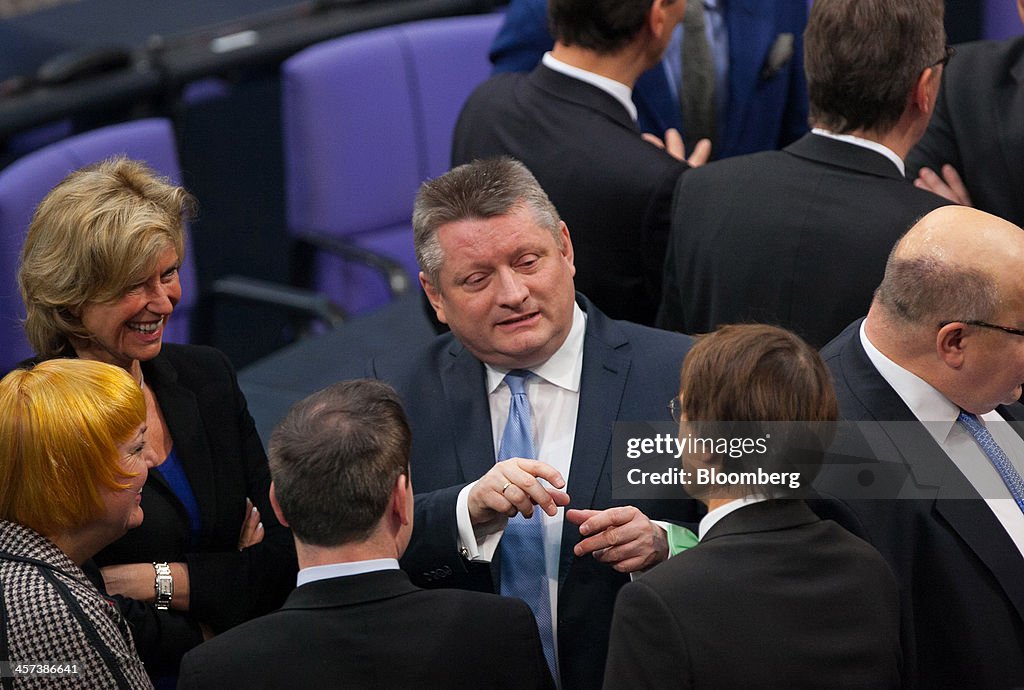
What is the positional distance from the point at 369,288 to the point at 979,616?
2.97 metres

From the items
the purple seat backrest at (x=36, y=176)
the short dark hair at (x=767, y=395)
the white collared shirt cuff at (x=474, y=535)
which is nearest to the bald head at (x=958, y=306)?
the short dark hair at (x=767, y=395)

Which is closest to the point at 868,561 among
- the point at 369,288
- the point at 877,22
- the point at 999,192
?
the point at 877,22

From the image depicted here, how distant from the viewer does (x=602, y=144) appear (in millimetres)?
2906

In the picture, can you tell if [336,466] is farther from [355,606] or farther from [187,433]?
[187,433]

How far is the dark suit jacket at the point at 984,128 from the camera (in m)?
2.90

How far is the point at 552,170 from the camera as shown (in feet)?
9.61

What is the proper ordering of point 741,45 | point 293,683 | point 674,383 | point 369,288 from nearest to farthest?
point 293,683, point 674,383, point 741,45, point 369,288

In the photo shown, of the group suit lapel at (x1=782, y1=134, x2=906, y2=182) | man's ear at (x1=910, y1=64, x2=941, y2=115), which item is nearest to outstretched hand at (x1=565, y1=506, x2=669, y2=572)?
suit lapel at (x1=782, y1=134, x2=906, y2=182)

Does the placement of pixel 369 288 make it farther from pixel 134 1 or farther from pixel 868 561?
pixel 868 561

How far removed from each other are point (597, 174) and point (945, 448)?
1.03m

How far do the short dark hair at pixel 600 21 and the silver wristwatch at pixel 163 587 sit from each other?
1458 millimetres

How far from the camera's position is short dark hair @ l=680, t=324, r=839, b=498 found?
1.83 meters

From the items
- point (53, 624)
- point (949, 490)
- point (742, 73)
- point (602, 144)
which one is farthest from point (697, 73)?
point (53, 624)

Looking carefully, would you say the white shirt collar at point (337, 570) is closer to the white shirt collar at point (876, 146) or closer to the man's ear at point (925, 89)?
the white shirt collar at point (876, 146)
